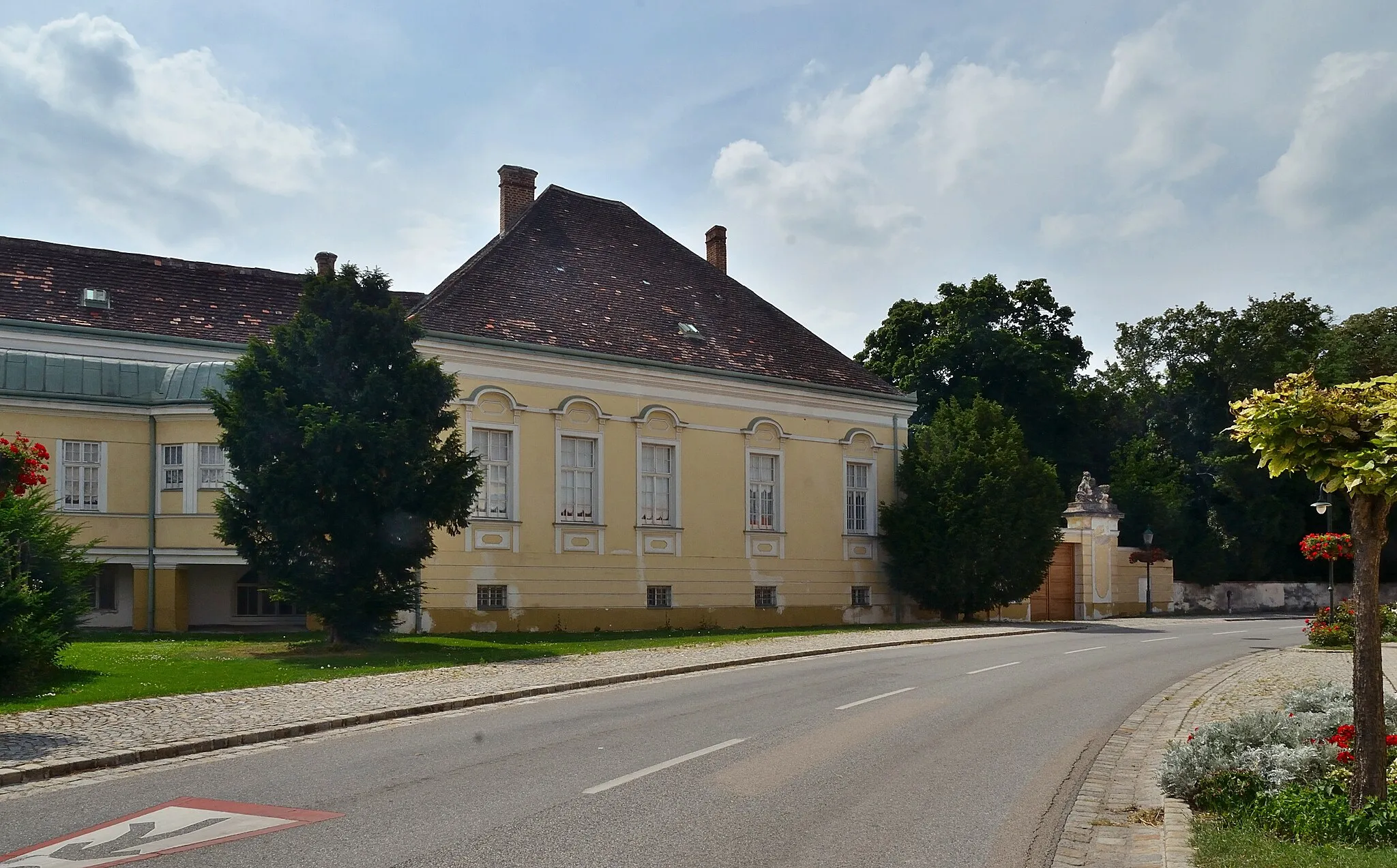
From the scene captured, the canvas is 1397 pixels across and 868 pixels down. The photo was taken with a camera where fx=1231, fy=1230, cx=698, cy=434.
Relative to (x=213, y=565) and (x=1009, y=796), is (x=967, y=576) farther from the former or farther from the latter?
(x=1009, y=796)

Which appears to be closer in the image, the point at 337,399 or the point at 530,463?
the point at 337,399

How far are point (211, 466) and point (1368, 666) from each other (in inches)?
1079

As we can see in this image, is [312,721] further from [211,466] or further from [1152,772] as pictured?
[211,466]

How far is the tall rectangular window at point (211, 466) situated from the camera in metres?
29.8

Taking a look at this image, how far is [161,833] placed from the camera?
26.8 ft

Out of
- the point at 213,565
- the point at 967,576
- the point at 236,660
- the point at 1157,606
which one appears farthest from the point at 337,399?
the point at 1157,606

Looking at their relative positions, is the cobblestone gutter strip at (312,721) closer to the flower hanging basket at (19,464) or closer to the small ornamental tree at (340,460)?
the flower hanging basket at (19,464)

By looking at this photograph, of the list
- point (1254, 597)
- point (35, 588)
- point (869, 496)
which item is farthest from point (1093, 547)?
point (35, 588)

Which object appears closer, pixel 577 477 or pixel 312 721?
pixel 312 721

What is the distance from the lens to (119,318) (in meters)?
34.3

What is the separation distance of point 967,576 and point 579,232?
50.4 feet

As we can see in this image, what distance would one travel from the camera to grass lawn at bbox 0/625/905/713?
645 inches

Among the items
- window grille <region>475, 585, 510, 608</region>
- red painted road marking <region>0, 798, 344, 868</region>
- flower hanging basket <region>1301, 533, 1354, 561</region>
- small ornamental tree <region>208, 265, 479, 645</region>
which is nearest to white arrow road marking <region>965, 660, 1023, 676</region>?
small ornamental tree <region>208, 265, 479, 645</region>

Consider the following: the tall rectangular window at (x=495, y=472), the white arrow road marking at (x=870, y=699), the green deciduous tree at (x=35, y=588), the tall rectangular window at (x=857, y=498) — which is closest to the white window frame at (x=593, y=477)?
the tall rectangular window at (x=495, y=472)
